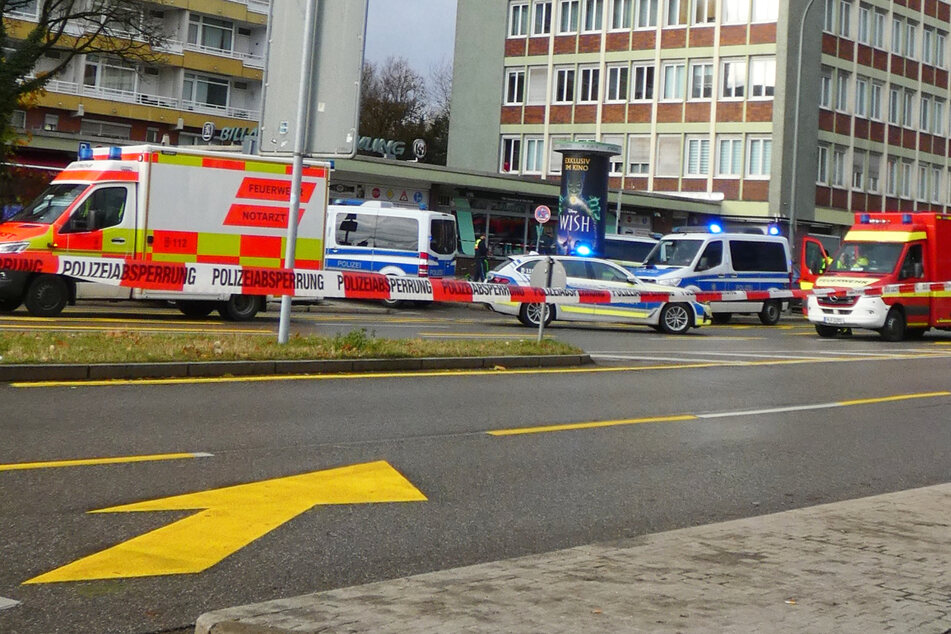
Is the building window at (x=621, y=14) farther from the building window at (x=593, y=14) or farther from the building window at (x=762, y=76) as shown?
the building window at (x=762, y=76)

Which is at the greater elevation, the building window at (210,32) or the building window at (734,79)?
the building window at (210,32)

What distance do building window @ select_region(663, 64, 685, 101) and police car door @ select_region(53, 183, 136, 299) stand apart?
4276 cm

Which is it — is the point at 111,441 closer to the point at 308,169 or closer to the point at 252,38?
the point at 308,169

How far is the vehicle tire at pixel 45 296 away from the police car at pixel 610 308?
31.7ft

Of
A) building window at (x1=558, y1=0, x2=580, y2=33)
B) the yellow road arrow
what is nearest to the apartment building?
building window at (x1=558, y1=0, x2=580, y2=33)

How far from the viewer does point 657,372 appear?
56.1ft

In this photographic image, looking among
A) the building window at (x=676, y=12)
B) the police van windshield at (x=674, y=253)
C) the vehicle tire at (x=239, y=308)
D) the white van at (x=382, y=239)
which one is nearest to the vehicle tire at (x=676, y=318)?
the police van windshield at (x=674, y=253)

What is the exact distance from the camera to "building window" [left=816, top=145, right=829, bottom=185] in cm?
6141

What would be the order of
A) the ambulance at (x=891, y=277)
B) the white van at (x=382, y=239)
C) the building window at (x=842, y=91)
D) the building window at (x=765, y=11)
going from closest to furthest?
the ambulance at (x=891, y=277), the white van at (x=382, y=239), the building window at (x=765, y=11), the building window at (x=842, y=91)

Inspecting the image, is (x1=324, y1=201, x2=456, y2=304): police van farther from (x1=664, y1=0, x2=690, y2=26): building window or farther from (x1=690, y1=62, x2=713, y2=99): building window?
(x1=664, y1=0, x2=690, y2=26): building window

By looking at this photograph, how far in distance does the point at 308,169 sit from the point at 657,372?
9.83 metres

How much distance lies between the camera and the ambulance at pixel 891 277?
91.2ft

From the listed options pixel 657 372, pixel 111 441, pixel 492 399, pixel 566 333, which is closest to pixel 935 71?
pixel 566 333

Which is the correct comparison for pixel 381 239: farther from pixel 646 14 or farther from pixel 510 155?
pixel 510 155
